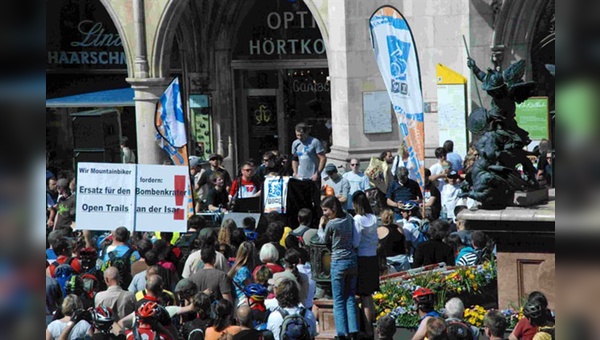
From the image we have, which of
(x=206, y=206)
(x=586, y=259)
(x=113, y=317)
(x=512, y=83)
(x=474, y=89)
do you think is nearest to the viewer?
(x=586, y=259)

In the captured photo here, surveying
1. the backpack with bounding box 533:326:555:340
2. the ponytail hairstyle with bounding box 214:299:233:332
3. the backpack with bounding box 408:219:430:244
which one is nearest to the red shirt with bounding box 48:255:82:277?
the ponytail hairstyle with bounding box 214:299:233:332

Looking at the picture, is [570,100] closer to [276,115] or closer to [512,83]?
[512,83]

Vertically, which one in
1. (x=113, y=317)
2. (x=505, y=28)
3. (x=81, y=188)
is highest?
(x=505, y=28)

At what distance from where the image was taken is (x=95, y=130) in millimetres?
26500

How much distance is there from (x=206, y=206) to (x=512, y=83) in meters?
8.87

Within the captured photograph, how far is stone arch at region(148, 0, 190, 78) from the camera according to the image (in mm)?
24484

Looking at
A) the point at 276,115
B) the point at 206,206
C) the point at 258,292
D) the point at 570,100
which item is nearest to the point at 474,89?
the point at 206,206

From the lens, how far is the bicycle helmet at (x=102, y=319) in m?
8.38

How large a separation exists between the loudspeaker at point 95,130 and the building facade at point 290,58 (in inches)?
75.5

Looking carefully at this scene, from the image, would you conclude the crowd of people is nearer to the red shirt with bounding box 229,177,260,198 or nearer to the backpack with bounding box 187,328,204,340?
the backpack with bounding box 187,328,204,340

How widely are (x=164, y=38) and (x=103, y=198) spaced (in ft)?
38.7

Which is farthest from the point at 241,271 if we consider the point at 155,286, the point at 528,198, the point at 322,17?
the point at 322,17

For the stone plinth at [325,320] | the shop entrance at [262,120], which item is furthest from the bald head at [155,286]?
the shop entrance at [262,120]

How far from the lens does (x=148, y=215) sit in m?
13.3
